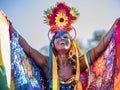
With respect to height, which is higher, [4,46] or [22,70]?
[4,46]

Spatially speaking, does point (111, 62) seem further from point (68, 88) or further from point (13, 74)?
point (13, 74)

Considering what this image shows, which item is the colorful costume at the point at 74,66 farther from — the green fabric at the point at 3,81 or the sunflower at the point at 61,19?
the green fabric at the point at 3,81

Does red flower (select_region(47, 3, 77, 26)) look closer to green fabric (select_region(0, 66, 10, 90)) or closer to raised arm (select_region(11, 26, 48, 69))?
raised arm (select_region(11, 26, 48, 69))

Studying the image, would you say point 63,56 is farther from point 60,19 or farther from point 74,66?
point 60,19

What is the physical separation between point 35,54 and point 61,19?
1.57 ft

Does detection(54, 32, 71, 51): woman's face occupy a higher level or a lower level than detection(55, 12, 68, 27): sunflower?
lower

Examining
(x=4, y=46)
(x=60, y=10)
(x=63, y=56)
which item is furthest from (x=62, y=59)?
(x=4, y=46)

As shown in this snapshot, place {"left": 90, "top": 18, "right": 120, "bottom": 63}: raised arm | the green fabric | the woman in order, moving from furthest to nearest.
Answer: the woman < {"left": 90, "top": 18, "right": 120, "bottom": 63}: raised arm < the green fabric

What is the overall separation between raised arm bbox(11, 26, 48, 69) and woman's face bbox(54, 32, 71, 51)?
0.19 metres

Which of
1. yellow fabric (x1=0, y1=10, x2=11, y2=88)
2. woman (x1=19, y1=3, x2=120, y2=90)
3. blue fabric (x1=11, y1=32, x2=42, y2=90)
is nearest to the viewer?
yellow fabric (x1=0, y1=10, x2=11, y2=88)

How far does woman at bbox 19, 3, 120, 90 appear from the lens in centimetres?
560

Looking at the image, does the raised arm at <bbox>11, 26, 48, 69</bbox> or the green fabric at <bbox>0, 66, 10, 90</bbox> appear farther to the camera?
the raised arm at <bbox>11, 26, 48, 69</bbox>

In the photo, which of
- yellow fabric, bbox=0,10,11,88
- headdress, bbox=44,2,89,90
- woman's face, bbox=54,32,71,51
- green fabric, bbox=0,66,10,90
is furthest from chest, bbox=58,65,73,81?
green fabric, bbox=0,66,10,90

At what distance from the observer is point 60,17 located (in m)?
5.76
